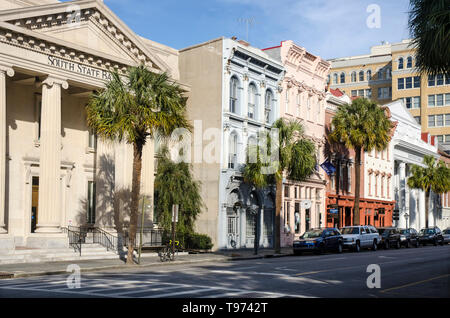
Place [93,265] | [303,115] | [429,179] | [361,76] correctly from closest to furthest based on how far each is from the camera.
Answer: [93,265] < [303,115] < [429,179] < [361,76]

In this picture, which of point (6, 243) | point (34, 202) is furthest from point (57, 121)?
point (6, 243)

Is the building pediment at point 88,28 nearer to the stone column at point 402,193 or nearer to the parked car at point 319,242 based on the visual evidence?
the parked car at point 319,242

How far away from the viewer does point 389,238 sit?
48.7 m

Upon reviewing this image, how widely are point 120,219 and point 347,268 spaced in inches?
597

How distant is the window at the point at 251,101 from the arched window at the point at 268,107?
4.61 feet

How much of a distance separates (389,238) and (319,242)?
1366 cm

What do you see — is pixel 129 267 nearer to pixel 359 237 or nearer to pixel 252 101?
pixel 252 101

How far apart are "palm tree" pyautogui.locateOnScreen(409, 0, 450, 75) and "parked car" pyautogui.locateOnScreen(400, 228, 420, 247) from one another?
113ft

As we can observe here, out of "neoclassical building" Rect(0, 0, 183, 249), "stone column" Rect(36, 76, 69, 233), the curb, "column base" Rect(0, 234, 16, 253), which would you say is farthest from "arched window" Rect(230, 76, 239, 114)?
"column base" Rect(0, 234, 16, 253)

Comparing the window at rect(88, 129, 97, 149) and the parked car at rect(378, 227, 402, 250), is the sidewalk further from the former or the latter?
the parked car at rect(378, 227, 402, 250)

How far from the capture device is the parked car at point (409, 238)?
169ft

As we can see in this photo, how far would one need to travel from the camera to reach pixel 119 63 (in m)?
33.2

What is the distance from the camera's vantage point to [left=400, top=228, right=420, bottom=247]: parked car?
51475 millimetres

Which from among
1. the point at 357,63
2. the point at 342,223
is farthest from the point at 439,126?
the point at 342,223
